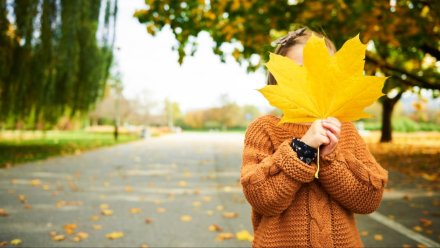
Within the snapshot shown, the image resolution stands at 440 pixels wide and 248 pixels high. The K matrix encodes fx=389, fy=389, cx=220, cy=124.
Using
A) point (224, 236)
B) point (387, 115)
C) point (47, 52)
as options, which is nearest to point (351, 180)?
point (224, 236)

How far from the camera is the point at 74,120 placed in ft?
39.8

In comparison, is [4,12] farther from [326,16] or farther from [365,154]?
[365,154]

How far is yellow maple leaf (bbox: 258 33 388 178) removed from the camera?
1188 mm

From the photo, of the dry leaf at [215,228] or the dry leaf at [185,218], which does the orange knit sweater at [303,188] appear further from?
the dry leaf at [185,218]

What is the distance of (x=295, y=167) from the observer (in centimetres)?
140

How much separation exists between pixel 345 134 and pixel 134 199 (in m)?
5.15

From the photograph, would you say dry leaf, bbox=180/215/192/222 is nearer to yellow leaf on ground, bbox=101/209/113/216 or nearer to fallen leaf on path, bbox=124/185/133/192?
yellow leaf on ground, bbox=101/209/113/216

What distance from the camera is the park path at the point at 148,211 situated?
13.9 feet

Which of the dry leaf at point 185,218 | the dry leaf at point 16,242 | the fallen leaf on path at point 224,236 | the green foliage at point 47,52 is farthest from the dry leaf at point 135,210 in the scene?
the green foliage at point 47,52

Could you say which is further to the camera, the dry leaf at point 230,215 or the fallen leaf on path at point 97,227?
the dry leaf at point 230,215

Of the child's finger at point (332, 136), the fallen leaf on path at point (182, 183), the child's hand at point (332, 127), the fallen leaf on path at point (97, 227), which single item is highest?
the child's hand at point (332, 127)

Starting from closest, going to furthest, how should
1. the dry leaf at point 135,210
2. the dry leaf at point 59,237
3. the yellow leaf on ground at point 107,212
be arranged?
1. the dry leaf at point 59,237
2. the yellow leaf on ground at point 107,212
3. the dry leaf at point 135,210

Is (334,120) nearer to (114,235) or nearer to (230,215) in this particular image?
(114,235)

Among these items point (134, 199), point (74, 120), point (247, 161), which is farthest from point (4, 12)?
point (247, 161)
